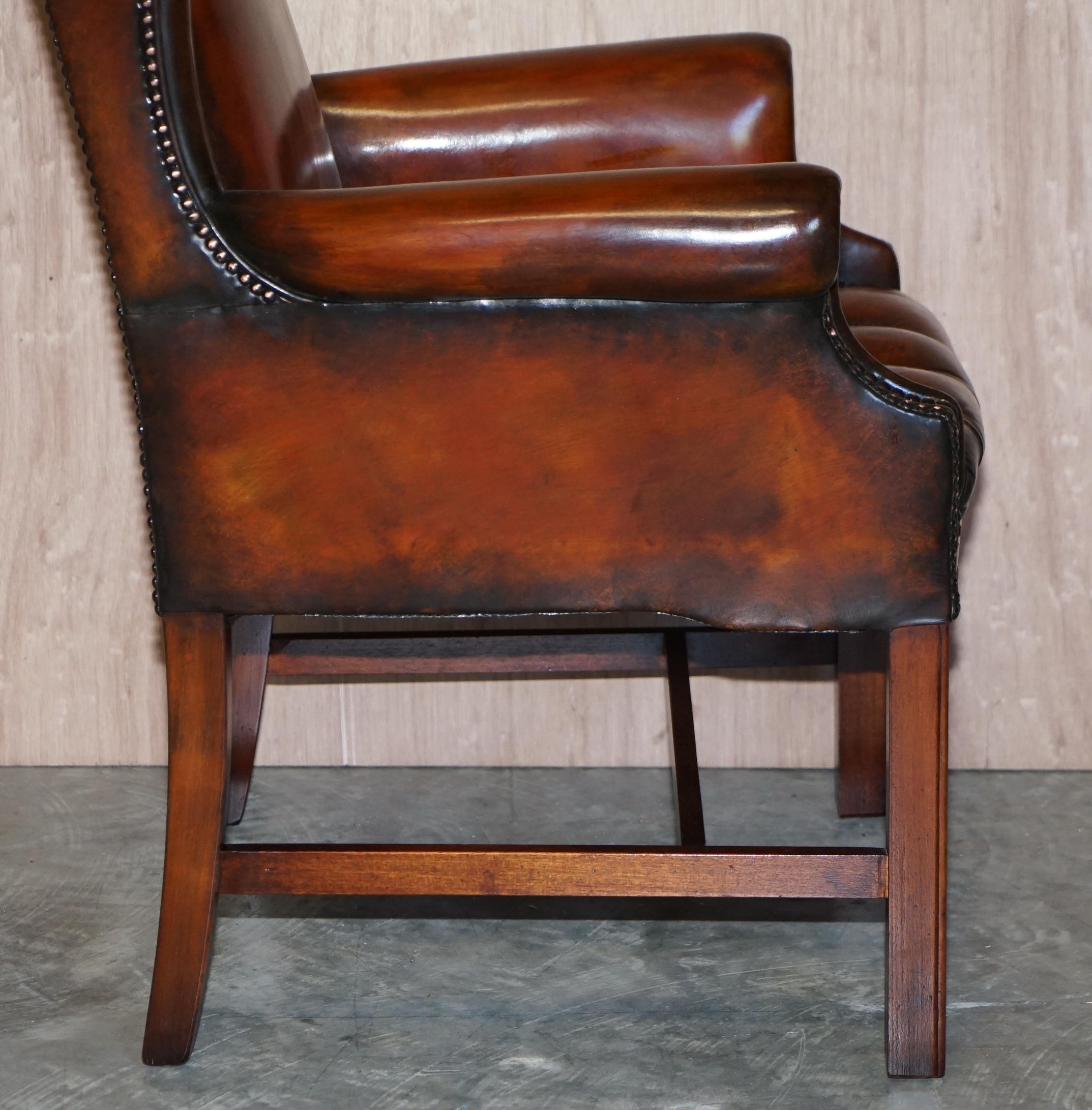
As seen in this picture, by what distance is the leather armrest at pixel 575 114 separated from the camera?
1.50 metres

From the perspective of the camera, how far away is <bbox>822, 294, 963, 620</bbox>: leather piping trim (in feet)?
3.32

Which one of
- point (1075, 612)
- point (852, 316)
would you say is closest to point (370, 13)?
point (852, 316)

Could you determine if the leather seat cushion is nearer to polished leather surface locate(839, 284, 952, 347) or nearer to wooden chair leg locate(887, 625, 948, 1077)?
polished leather surface locate(839, 284, 952, 347)

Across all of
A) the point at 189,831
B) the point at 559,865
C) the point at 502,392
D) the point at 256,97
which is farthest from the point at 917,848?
the point at 256,97

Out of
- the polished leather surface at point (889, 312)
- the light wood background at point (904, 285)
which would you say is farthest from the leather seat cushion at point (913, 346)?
the light wood background at point (904, 285)

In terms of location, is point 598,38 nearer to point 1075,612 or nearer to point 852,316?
point 852,316

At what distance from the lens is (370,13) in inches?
69.1

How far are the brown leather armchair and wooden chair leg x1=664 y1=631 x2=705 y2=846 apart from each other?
3.5 inches

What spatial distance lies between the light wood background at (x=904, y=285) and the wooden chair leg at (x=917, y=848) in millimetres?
771

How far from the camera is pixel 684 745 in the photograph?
4.58 ft

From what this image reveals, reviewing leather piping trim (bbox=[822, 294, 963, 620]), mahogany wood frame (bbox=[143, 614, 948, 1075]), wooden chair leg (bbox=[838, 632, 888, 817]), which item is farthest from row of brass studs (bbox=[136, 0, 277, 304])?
wooden chair leg (bbox=[838, 632, 888, 817])

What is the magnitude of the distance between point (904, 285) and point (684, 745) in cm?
73

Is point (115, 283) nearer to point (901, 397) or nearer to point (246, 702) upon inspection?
point (901, 397)

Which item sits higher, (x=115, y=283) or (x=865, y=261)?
(x=115, y=283)
